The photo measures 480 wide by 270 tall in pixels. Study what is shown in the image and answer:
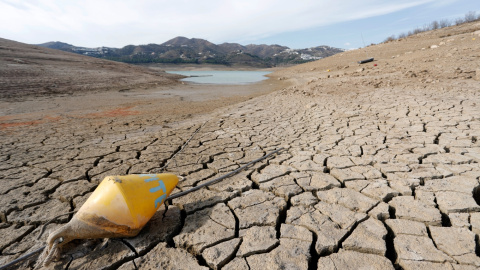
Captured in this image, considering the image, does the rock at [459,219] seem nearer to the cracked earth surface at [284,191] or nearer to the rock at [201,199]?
the cracked earth surface at [284,191]

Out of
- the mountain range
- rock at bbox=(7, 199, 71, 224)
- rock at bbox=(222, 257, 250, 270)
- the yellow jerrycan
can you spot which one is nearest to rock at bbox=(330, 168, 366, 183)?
rock at bbox=(222, 257, 250, 270)

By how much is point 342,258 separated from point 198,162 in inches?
68.7

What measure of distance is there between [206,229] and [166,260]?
313 millimetres

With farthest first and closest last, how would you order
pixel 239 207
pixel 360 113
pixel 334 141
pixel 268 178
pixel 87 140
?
pixel 360 113
pixel 87 140
pixel 334 141
pixel 268 178
pixel 239 207

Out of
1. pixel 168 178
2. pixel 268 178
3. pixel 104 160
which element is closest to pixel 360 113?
pixel 268 178

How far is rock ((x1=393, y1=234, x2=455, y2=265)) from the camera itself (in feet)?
3.99

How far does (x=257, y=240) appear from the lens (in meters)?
1.42

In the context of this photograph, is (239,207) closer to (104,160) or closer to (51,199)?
(51,199)

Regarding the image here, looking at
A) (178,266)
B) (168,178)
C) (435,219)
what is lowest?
(178,266)

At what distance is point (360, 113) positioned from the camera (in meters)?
4.08

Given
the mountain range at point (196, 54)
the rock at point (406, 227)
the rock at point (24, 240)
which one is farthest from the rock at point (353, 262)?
the mountain range at point (196, 54)

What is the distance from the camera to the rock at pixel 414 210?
149 centimetres

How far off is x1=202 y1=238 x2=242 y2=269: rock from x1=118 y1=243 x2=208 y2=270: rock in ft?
0.18

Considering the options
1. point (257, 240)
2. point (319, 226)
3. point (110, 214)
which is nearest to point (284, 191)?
point (319, 226)
